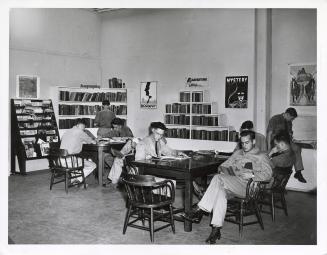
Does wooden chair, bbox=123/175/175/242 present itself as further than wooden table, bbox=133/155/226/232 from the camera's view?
No

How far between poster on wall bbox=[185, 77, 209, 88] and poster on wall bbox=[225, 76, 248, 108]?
0.59 meters

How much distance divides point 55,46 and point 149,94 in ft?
8.87

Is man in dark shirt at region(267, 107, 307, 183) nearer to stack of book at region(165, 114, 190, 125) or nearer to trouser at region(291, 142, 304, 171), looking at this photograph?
trouser at region(291, 142, 304, 171)

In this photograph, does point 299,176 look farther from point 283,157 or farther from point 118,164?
point 118,164

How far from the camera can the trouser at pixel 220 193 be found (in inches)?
179

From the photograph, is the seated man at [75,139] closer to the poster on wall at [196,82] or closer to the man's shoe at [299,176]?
the poster on wall at [196,82]

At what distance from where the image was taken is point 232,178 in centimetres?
480

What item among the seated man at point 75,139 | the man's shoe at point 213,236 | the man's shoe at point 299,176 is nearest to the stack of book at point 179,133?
the seated man at point 75,139

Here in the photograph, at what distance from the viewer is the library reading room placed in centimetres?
489

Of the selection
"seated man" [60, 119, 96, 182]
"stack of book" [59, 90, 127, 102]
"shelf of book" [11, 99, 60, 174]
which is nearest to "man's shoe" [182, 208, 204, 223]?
"seated man" [60, 119, 96, 182]

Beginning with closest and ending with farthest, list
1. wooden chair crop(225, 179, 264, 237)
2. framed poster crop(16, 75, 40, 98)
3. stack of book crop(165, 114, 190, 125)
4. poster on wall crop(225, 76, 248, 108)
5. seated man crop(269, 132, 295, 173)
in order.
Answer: wooden chair crop(225, 179, 264, 237) → seated man crop(269, 132, 295, 173) → poster on wall crop(225, 76, 248, 108) → framed poster crop(16, 75, 40, 98) → stack of book crop(165, 114, 190, 125)

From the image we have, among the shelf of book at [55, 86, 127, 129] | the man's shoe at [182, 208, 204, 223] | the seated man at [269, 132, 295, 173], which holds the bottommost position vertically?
the man's shoe at [182, 208, 204, 223]

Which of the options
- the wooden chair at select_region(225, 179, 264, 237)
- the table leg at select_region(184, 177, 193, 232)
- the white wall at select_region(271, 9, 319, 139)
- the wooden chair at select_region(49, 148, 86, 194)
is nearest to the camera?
the wooden chair at select_region(225, 179, 264, 237)
